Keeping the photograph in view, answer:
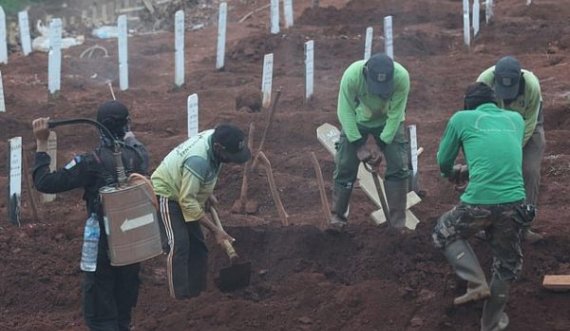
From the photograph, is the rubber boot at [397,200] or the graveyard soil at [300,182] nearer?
the graveyard soil at [300,182]

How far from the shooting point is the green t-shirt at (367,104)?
927 centimetres

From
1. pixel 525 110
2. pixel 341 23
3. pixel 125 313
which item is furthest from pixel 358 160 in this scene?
pixel 341 23

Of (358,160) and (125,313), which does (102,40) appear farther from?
(125,313)

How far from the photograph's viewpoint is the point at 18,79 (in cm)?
1917

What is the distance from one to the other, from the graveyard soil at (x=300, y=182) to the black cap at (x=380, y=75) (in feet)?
3.97

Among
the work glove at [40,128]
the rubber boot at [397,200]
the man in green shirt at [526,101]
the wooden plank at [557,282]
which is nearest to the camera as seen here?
the work glove at [40,128]

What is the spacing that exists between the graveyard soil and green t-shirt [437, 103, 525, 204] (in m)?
1.07

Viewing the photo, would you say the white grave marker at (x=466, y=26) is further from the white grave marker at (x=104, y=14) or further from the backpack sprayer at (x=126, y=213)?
the backpack sprayer at (x=126, y=213)

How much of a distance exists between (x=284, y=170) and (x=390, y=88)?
13.7ft

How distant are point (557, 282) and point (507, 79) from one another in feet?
5.40

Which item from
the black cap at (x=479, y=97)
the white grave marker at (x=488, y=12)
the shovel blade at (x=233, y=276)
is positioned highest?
the white grave marker at (x=488, y=12)

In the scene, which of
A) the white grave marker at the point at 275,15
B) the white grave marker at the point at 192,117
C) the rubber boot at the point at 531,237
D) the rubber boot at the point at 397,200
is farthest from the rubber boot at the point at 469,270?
the white grave marker at the point at 275,15

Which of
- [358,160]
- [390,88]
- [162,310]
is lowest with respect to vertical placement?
[162,310]

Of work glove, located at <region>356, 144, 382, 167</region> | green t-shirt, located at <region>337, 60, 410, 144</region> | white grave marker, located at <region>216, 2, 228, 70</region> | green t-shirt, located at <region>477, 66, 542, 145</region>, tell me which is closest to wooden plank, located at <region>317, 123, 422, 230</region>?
work glove, located at <region>356, 144, 382, 167</region>
